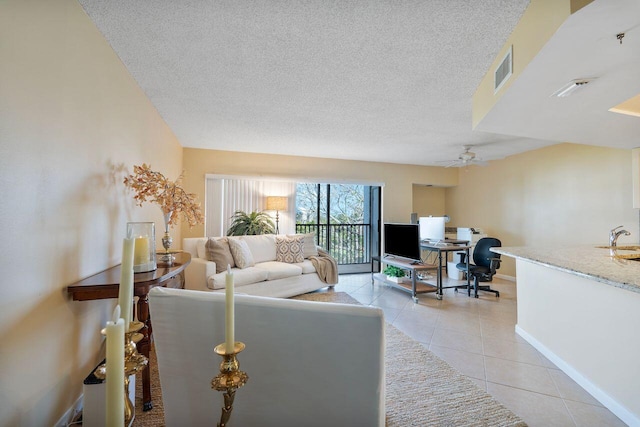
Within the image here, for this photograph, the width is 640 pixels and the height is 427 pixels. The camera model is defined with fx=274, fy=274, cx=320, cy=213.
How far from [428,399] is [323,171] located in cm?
431

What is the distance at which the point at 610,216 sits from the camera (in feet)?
12.2

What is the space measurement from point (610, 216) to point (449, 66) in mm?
3559

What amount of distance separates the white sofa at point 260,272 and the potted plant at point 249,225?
381 millimetres

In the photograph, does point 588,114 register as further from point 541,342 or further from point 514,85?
point 541,342

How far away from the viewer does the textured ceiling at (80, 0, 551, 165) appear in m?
1.60

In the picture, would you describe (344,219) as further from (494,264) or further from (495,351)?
(495,351)

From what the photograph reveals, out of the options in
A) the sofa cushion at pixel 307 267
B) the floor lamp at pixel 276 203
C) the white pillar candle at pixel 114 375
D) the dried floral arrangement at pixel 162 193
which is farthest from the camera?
the floor lamp at pixel 276 203

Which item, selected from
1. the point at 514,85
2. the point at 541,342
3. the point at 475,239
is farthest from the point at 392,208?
the point at 514,85

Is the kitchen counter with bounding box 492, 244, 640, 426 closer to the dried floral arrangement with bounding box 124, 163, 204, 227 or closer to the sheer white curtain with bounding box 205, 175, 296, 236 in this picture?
the dried floral arrangement with bounding box 124, 163, 204, 227

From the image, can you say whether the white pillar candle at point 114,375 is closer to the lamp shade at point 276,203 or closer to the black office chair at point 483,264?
the lamp shade at point 276,203

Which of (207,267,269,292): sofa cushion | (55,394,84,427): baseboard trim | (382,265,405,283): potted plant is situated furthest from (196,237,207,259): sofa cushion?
(382,265,405,283): potted plant

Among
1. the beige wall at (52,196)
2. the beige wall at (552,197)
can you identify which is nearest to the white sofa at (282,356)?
the beige wall at (52,196)

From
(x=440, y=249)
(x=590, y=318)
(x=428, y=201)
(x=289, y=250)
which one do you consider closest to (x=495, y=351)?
(x=590, y=318)

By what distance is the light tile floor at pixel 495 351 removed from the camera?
1.75 m
